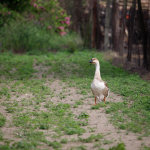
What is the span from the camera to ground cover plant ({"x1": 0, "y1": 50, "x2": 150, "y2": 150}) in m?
4.46

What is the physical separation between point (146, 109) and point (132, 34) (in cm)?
639

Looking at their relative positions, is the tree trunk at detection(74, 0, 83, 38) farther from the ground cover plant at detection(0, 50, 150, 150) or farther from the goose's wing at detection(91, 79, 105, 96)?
the goose's wing at detection(91, 79, 105, 96)

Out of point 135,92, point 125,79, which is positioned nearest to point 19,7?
point 125,79

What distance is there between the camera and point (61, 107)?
21.3 ft

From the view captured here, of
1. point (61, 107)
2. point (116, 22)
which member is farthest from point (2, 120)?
point (116, 22)

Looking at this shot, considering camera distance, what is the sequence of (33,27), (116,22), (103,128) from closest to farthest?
(103,128) → (116,22) → (33,27)

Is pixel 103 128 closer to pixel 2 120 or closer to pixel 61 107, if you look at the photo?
pixel 61 107

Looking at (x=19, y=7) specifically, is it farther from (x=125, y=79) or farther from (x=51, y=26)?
Answer: (x=125, y=79)

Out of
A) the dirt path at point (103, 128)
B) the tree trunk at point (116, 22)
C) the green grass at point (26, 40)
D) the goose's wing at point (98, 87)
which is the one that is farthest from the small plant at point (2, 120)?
the green grass at point (26, 40)

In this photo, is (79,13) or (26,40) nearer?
(26,40)

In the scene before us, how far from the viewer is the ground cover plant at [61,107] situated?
446 centimetres

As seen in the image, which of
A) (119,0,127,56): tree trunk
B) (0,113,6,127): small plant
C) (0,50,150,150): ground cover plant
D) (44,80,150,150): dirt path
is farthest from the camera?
(119,0,127,56): tree trunk

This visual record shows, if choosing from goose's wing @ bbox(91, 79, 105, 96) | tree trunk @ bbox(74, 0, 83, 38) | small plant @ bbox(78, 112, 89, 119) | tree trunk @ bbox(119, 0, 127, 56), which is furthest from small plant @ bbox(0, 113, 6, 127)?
tree trunk @ bbox(74, 0, 83, 38)

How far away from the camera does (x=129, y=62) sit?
484 inches
